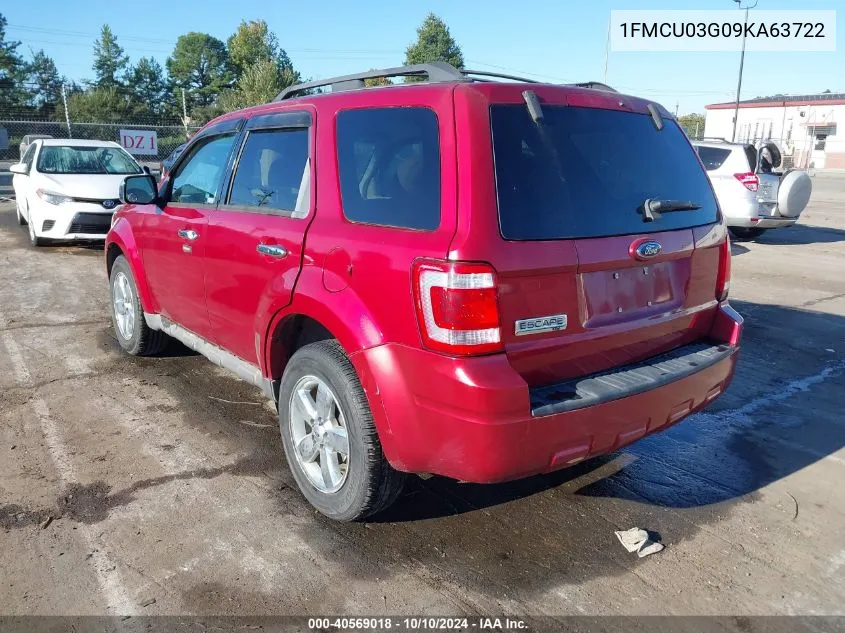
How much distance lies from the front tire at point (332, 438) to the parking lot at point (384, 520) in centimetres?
17

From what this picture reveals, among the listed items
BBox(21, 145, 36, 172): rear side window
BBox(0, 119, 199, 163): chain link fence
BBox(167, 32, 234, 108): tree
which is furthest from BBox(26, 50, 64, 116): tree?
BBox(21, 145, 36, 172): rear side window

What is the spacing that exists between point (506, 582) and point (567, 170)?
5.51 ft

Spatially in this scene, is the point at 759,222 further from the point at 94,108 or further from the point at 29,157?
the point at 94,108

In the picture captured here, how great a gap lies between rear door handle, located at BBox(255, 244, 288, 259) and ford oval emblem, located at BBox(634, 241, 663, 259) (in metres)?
1.59

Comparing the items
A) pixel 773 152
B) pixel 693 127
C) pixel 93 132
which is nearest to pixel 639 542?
pixel 773 152

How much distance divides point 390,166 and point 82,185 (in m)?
9.16

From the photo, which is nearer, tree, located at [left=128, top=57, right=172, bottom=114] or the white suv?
the white suv

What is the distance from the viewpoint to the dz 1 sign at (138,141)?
86.7 ft

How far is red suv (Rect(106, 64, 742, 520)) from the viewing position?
8.30ft

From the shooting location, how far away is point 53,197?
10258 mm

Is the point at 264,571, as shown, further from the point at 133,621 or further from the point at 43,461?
the point at 43,461

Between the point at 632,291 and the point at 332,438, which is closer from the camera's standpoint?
the point at 632,291

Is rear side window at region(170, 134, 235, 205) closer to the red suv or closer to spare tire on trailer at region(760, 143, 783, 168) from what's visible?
the red suv

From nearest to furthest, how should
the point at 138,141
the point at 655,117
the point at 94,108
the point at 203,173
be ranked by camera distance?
the point at 655,117, the point at 203,173, the point at 138,141, the point at 94,108
